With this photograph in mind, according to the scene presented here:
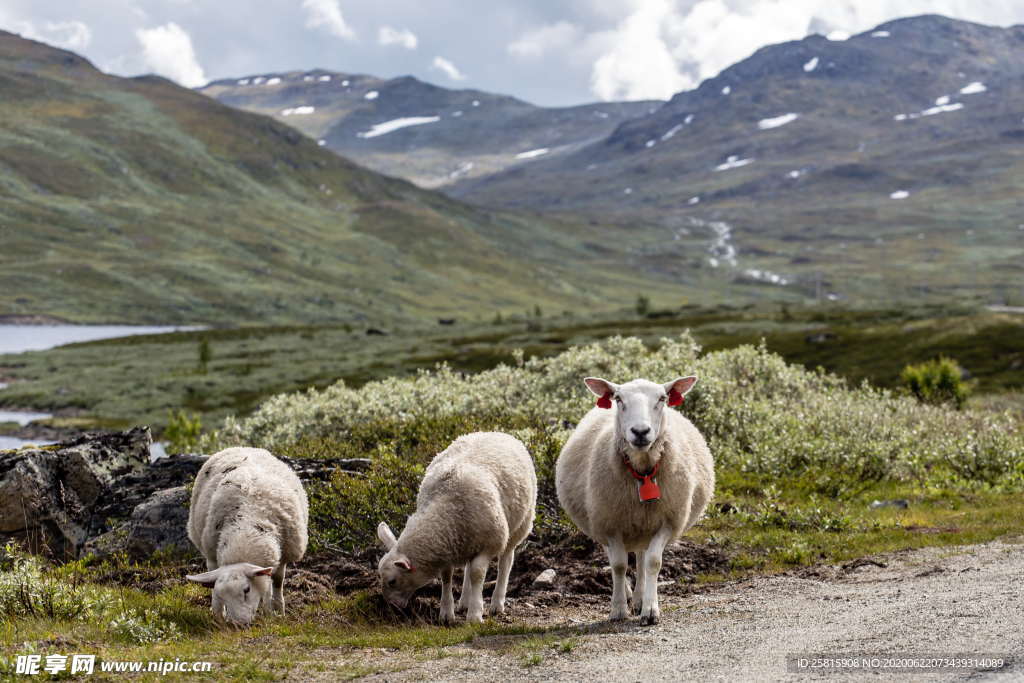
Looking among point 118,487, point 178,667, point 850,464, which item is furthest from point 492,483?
point 850,464

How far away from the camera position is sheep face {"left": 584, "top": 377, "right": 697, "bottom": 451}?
36.9 feet

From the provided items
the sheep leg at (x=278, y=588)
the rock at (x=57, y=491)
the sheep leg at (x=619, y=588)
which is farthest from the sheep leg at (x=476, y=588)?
the rock at (x=57, y=491)

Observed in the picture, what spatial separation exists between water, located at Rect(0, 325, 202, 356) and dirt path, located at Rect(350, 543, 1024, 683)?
147m

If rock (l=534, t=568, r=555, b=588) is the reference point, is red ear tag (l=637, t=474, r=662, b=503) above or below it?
above

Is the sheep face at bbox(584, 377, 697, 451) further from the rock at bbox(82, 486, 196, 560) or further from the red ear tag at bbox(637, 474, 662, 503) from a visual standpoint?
the rock at bbox(82, 486, 196, 560)

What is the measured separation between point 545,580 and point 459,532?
289 cm

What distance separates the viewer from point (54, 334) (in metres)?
160

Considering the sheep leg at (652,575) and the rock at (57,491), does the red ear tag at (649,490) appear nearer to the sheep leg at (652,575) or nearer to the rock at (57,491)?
the sheep leg at (652,575)

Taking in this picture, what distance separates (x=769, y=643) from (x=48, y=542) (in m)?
13.8

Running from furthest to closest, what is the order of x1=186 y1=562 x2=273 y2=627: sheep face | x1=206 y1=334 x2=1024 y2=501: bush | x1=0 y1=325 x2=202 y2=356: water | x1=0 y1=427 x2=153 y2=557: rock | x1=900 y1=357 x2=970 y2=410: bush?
x1=0 y1=325 x2=202 y2=356: water, x1=900 y1=357 x2=970 y2=410: bush, x1=206 y1=334 x2=1024 y2=501: bush, x1=0 y1=427 x2=153 y2=557: rock, x1=186 y1=562 x2=273 y2=627: sheep face

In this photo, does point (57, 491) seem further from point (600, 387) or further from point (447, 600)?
point (600, 387)

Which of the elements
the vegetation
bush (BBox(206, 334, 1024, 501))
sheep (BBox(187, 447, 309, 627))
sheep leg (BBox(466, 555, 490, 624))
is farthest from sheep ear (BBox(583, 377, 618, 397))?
bush (BBox(206, 334, 1024, 501))

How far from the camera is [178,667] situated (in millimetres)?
9586

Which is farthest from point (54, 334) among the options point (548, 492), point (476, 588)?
point (476, 588)
